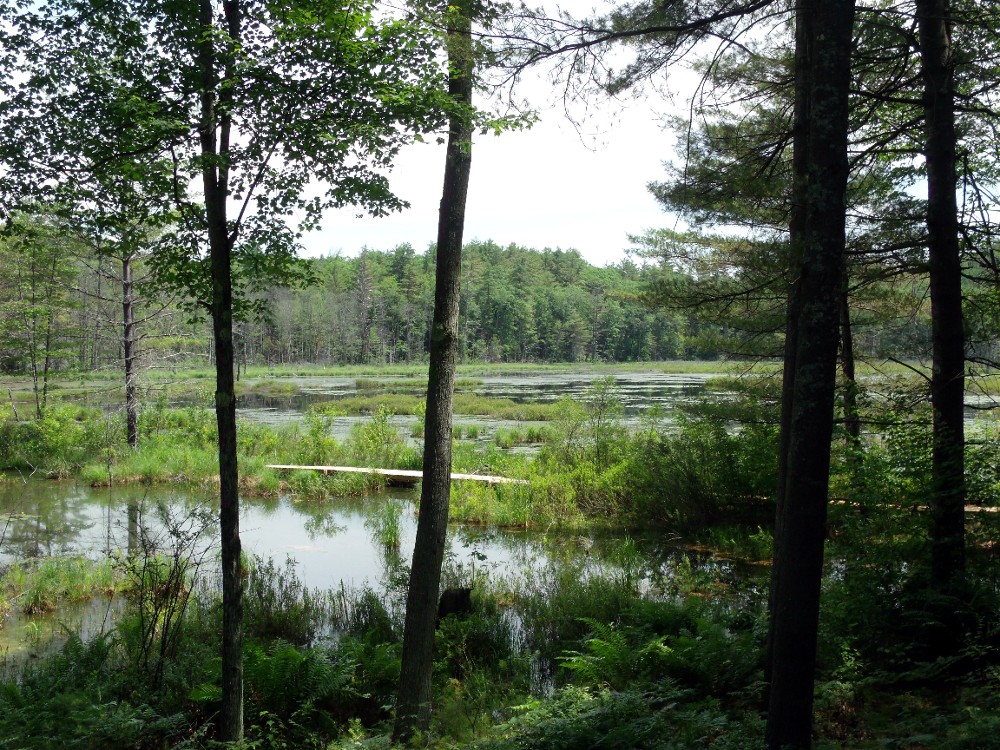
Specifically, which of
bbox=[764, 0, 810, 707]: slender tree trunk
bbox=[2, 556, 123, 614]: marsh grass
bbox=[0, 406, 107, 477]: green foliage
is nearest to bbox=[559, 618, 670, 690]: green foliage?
bbox=[764, 0, 810, 707]: slender tree trunk

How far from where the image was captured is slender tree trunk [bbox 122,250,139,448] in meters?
17.6

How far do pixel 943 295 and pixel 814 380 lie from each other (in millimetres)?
3480

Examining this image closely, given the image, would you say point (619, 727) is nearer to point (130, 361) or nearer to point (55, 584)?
point (55, 584)

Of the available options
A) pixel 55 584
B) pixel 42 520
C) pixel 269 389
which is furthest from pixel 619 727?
pixel 269 389

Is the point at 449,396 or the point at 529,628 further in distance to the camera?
the point at 529,628

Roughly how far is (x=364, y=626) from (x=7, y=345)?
672 inches

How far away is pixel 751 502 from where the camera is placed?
11.7 m

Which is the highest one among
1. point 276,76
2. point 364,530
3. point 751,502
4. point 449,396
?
point 276,76

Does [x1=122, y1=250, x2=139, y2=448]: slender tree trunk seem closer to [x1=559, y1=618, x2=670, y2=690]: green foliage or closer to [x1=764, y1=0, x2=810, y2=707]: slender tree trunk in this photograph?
[x1=559, y1=618, x2=670, y2=690]: green foliage

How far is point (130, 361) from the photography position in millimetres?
17844

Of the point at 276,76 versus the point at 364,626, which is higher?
the point at 276,76

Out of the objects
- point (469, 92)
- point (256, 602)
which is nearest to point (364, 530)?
point (256, 602)

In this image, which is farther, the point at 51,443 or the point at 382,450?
the point at 382,450

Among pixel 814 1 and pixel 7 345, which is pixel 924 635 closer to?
pixel 814 1
